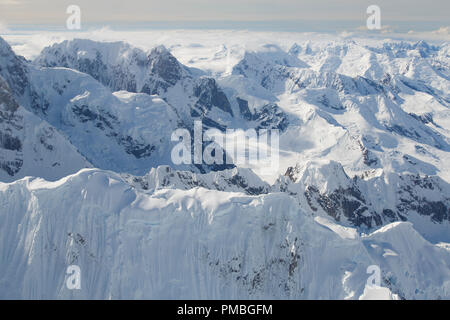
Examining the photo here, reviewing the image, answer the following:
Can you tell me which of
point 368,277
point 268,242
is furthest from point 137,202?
point 368,277

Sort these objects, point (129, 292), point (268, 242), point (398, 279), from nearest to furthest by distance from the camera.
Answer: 1. point (129, 292)
2. point (268, 242)
3. point (398, 279)

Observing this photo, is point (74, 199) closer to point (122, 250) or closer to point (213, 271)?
point (122, 250)

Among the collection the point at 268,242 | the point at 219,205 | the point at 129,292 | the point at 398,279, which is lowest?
the point at 398,279

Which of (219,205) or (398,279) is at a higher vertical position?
(219,205)

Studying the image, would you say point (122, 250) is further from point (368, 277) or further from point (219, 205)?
point (368, 277)
